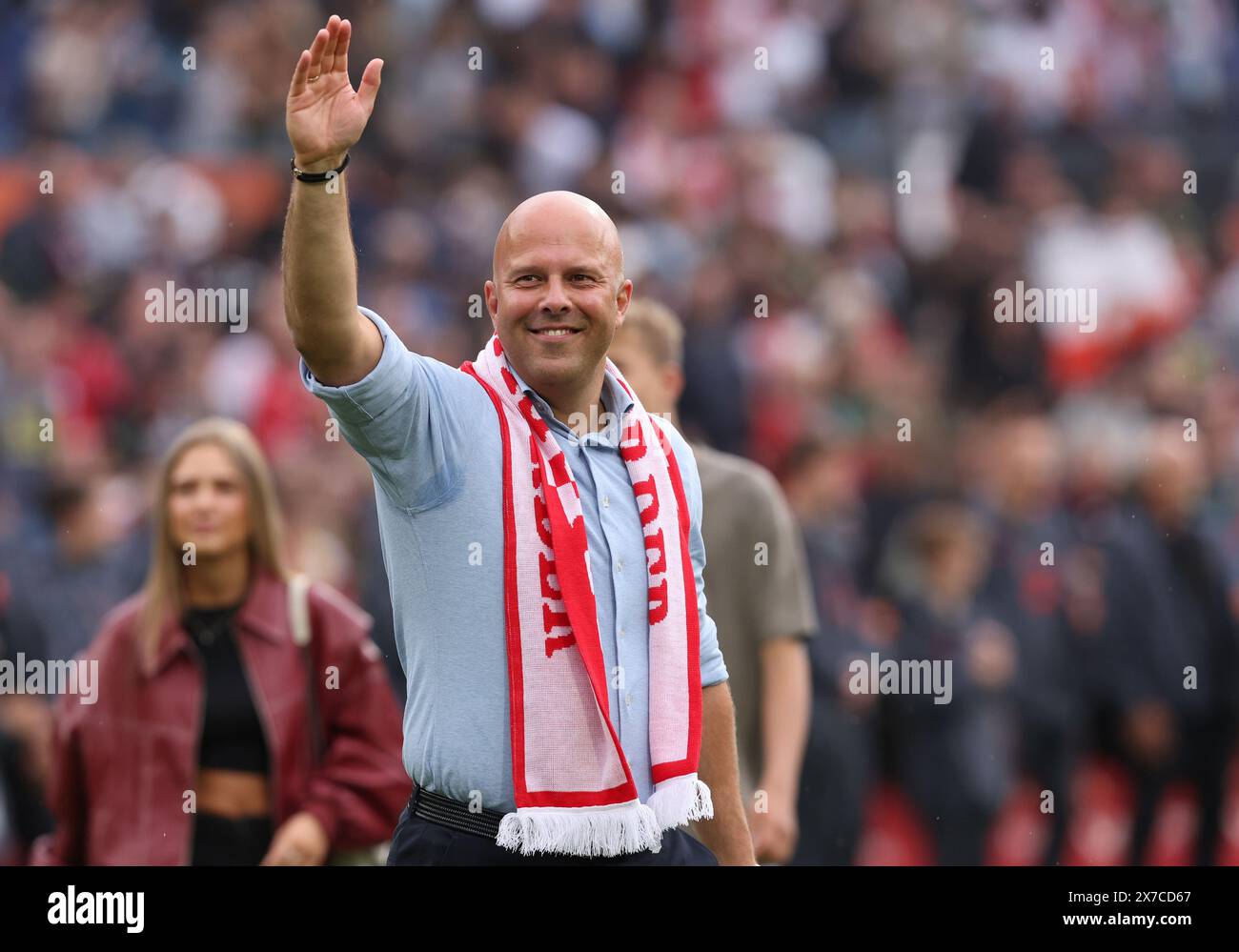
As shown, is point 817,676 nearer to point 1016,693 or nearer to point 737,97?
point 1016,693

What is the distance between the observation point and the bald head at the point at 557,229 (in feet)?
A: 10.7

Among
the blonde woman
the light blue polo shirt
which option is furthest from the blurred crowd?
the light blue polo shirt

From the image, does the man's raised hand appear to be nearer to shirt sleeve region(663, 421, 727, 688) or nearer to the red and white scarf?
the red and white scarf

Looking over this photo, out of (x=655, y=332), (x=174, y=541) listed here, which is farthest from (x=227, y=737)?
(x=655, y=332)

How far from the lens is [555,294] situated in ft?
10.5

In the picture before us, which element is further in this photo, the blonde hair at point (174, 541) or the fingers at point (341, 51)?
the blonde hair at point (174, 541)

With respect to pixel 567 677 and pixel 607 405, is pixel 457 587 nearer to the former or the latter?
pixel 567 677

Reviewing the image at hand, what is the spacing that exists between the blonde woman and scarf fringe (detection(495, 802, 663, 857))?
73.8 inches

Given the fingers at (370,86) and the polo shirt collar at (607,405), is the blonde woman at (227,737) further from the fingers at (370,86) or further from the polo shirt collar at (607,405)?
the fingers at (370,86)

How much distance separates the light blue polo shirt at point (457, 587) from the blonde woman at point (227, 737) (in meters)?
1.83

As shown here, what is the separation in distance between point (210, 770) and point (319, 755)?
29 cm

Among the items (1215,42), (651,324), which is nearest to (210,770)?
(651,324)

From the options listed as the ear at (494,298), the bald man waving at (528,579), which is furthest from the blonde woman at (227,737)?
the ear at (494,298)

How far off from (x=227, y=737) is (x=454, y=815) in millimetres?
2000
